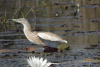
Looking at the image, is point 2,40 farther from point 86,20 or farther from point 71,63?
point 86,20

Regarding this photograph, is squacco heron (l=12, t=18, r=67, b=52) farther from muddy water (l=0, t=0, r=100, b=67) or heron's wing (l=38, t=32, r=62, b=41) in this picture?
muddy water (l=0, t=0, r=100, b=67)

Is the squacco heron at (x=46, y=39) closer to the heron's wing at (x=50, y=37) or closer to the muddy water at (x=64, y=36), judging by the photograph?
the heron's wing at (x=50, y=37)

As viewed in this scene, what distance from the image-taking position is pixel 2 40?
9.23 m

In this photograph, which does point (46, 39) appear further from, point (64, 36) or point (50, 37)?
point (64, 36)

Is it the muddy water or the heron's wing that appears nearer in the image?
the muddy water

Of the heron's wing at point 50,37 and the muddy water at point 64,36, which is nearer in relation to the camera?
the muddy water at point 64,36

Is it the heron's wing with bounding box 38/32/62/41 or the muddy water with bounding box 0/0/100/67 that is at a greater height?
the heron's wing with bounding box 38/32/62/41

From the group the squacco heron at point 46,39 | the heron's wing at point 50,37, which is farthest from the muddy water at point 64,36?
the heron's wing at point 50,37

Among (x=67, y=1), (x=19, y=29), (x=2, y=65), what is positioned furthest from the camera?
(x=67, y=1)

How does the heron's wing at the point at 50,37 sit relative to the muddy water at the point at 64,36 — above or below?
above

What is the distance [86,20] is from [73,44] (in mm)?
4379

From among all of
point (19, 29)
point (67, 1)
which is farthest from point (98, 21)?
point (67, 1)

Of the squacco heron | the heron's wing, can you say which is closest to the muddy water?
the squacco heron

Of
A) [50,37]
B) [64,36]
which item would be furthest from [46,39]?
[64,36]
